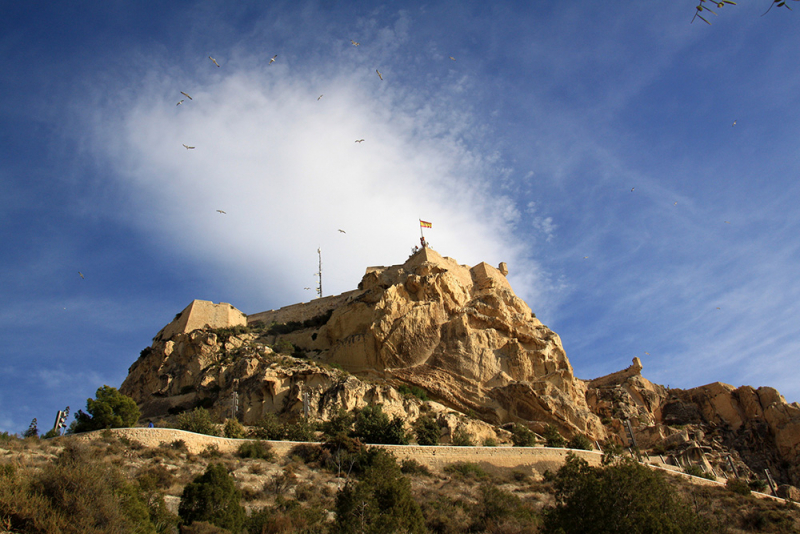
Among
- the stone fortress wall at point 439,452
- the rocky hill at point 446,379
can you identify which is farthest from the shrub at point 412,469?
the rocky hill at point 446,379

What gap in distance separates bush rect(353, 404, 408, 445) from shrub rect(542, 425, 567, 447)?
8.53m

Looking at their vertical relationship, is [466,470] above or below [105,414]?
below

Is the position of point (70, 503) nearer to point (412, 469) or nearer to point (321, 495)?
point (321, 495)

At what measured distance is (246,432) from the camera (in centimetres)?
2689

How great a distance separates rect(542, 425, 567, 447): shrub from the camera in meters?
29.9

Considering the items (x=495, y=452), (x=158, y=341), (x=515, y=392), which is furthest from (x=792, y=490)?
(x=158, y=341)

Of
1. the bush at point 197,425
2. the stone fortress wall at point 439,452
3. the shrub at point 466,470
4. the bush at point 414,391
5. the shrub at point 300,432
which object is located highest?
the bush at point 414,391

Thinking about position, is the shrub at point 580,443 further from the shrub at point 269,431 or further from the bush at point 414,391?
the shrub at point 269,431

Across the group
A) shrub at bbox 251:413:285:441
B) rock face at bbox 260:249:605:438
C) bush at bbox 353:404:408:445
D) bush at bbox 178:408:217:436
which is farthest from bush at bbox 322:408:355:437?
rock face at bbox 260:249:605:438

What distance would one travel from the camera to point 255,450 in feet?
75.8

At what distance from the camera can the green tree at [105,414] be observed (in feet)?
75.4

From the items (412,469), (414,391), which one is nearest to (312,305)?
(414,391)

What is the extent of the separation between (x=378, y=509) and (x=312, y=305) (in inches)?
1371

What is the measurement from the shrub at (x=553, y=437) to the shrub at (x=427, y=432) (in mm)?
6218
